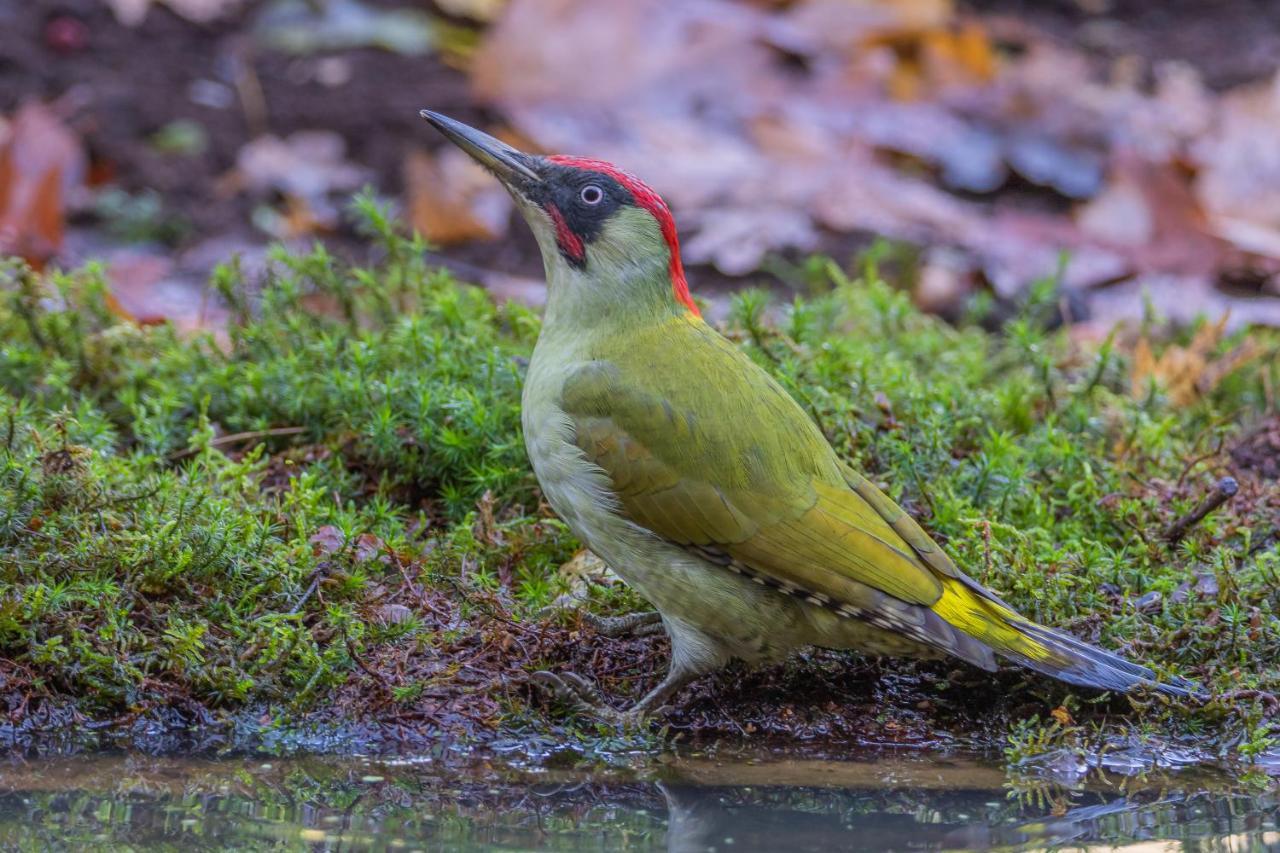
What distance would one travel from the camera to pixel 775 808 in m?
3.32

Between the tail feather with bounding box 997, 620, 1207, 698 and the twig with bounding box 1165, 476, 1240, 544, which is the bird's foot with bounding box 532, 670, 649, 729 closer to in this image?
the tail feather with bounding box 997, 620, 1207, 698

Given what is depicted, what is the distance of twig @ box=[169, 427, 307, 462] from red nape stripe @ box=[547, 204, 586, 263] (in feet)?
3.83

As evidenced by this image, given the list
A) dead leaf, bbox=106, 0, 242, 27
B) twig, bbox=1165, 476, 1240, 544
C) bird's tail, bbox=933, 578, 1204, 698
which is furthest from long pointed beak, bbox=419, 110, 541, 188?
dead leaf, bbox=106, 0, 242, 27

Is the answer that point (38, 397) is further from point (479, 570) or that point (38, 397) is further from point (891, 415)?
point (891, 415)

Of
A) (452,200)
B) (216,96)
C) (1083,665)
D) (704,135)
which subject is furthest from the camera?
(704,135)

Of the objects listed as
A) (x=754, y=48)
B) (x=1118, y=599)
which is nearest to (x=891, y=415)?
(x=1118, y=599)

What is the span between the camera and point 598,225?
437 centimetres

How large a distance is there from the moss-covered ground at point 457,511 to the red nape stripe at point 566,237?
2.08ft

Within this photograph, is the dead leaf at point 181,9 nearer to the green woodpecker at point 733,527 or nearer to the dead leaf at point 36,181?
the dead leaf at point 36,181

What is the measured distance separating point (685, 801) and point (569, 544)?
1.34 metres

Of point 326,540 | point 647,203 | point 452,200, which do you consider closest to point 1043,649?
point 647,203

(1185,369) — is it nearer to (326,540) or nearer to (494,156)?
(494,156)

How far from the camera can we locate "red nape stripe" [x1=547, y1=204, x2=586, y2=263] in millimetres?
4375

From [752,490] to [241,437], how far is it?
1867mm
